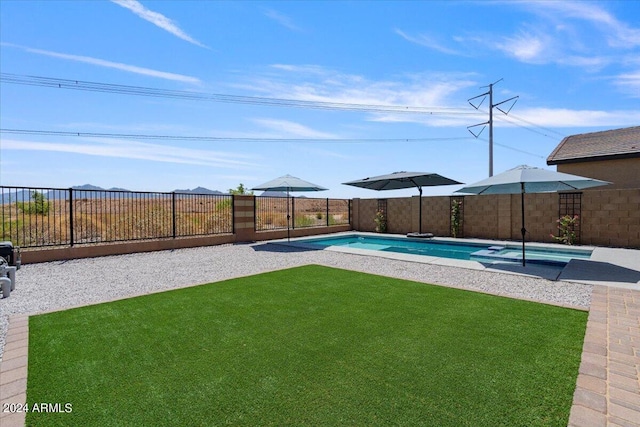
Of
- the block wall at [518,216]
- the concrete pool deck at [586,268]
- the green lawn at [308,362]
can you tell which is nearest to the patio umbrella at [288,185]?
the concrete pool deck at [586,268]

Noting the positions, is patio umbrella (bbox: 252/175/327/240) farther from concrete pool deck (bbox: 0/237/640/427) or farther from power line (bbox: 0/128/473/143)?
power line (bbox: 0/128/473/143)

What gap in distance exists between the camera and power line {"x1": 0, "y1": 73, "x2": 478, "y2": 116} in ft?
51.4

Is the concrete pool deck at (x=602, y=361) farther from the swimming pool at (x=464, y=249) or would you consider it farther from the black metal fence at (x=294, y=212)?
the black metal fence at (x=294, y=212)

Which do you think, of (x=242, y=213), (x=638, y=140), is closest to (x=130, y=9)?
(x=242, y=213)

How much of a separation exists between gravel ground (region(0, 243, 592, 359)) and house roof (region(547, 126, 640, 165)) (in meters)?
12.0

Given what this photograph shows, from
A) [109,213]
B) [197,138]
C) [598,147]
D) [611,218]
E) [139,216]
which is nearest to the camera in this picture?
[109,213]

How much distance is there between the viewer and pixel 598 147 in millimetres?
15406

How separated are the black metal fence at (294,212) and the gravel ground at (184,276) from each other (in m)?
4.53

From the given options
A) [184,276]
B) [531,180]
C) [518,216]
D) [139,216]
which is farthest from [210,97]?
[531,180]

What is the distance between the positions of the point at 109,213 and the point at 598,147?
2149 cm

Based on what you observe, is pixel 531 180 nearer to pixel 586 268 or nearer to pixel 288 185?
pixel 586 268

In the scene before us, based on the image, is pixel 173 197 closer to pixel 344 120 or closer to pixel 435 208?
pixel 435 208

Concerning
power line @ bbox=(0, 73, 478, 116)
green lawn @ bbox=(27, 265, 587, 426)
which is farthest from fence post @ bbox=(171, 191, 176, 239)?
power line @ bbox=(0, 73, 478, 116)

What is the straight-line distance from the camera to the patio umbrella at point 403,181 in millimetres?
13183
